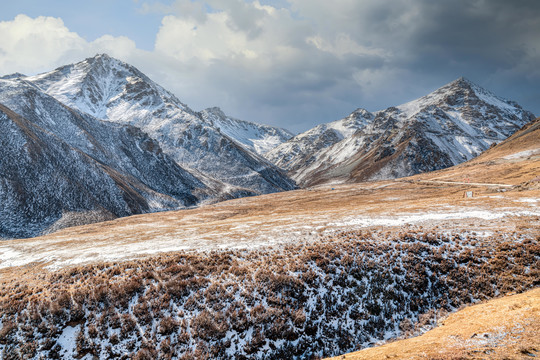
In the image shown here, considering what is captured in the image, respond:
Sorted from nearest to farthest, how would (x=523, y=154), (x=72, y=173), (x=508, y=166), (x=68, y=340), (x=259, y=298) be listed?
(x=68, y=340)
(x=259, y=298)
(x=72, y=173)
(x=508, y=166)
(x=523, y=154)

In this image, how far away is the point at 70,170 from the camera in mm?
94875

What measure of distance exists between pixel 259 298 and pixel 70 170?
109153mm

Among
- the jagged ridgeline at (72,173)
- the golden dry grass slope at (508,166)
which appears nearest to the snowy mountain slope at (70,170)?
the jagged ridgeline at (72,173)

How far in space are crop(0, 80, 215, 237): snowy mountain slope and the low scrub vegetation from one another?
226ft

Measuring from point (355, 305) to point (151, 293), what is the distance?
15.1 m

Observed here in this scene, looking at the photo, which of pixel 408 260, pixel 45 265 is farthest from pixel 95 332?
pixel 408 260

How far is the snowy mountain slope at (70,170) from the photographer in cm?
7338

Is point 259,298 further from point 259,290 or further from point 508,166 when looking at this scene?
point 508,166

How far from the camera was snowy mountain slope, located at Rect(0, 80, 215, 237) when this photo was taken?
73.4 meters

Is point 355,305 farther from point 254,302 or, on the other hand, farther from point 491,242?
point 491,242

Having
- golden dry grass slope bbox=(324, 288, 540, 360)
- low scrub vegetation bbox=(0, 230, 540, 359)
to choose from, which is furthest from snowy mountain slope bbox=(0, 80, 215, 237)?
golden dry grass slope bbox=(324, 288, 540, 360)

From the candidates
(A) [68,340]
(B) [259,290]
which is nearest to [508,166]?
(B) [259,290]

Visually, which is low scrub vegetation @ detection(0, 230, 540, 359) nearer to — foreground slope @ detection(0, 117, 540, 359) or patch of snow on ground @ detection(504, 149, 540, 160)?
foreground slope @ detection(0, 117, 540, 359)

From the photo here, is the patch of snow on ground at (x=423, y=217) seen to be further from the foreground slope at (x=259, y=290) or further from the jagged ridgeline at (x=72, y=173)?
the jagged ridgeline at (x=72, y=173)
